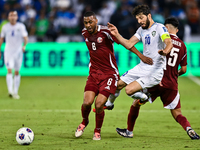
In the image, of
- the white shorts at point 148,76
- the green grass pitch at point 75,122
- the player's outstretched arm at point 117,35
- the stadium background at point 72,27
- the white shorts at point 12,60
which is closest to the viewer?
the green grass pitch at point 75,122

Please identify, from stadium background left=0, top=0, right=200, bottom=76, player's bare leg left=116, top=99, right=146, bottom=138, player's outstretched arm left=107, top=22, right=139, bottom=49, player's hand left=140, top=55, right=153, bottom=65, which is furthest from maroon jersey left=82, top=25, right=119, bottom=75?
stadium background left=0, top=0, right=200, bottom=76

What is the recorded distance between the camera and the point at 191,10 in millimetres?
17734

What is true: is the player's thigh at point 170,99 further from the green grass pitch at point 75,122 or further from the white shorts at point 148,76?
the green grass pitch at point 75,122

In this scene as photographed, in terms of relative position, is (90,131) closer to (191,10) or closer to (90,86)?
(90,86)

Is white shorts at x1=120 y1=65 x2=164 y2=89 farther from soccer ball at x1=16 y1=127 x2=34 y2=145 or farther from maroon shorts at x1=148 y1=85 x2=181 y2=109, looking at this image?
soccer ball at x1=16 y1=127 x2=34 y2=145

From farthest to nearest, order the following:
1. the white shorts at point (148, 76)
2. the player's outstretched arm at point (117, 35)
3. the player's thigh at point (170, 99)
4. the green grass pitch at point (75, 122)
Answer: the player's thigh at point (170, 99) → the white shorts at point (148, 76) → the player's outstretched arm at point (117, 35) → the green grass pitch at point (75, 122)

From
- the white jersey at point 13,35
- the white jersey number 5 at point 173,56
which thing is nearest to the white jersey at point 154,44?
Answer: the white jersey number 5 at point 173,56

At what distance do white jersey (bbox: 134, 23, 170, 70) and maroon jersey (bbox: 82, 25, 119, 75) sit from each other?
482 millimetres

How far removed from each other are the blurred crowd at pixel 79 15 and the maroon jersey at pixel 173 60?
1013 centimetres

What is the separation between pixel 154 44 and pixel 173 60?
1.43ft

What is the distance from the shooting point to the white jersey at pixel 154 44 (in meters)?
5.76

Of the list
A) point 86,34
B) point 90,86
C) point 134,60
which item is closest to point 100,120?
point 90,86

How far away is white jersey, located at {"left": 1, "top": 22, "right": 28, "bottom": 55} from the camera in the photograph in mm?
10430

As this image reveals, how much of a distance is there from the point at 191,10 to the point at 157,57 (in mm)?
12628
